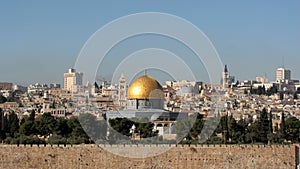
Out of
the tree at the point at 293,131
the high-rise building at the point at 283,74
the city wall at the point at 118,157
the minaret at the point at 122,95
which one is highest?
the high-rise building at the point at 283,74

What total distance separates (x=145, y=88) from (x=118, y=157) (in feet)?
57.0

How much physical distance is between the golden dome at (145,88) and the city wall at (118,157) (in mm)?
17162

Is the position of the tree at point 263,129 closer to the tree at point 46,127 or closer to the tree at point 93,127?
the tree at point 93,127

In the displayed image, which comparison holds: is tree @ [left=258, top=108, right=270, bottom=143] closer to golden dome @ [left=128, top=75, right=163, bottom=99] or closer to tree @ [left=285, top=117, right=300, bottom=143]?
tree @ [left=285, top=117, right=300, bottom=143]

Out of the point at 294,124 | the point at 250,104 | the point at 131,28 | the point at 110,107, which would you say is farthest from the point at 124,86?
the point at 250,104

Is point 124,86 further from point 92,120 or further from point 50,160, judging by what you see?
point 50,160

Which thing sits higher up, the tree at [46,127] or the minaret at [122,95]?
the minaret at [122,95]

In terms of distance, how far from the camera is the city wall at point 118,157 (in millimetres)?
22031

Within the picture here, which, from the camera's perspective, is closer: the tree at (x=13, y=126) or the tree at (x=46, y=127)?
the tree at (x=46, y=127)

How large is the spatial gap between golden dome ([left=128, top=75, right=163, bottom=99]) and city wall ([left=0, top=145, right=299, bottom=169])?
1716 cm

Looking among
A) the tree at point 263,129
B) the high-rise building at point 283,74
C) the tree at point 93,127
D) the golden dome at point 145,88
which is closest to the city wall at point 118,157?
the tree at point 93,127

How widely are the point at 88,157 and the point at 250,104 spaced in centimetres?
5227

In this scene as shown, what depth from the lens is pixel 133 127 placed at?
30.1 meters

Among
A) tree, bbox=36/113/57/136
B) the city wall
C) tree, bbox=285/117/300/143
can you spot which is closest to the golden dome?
tree, bbox=36/113/57/136
